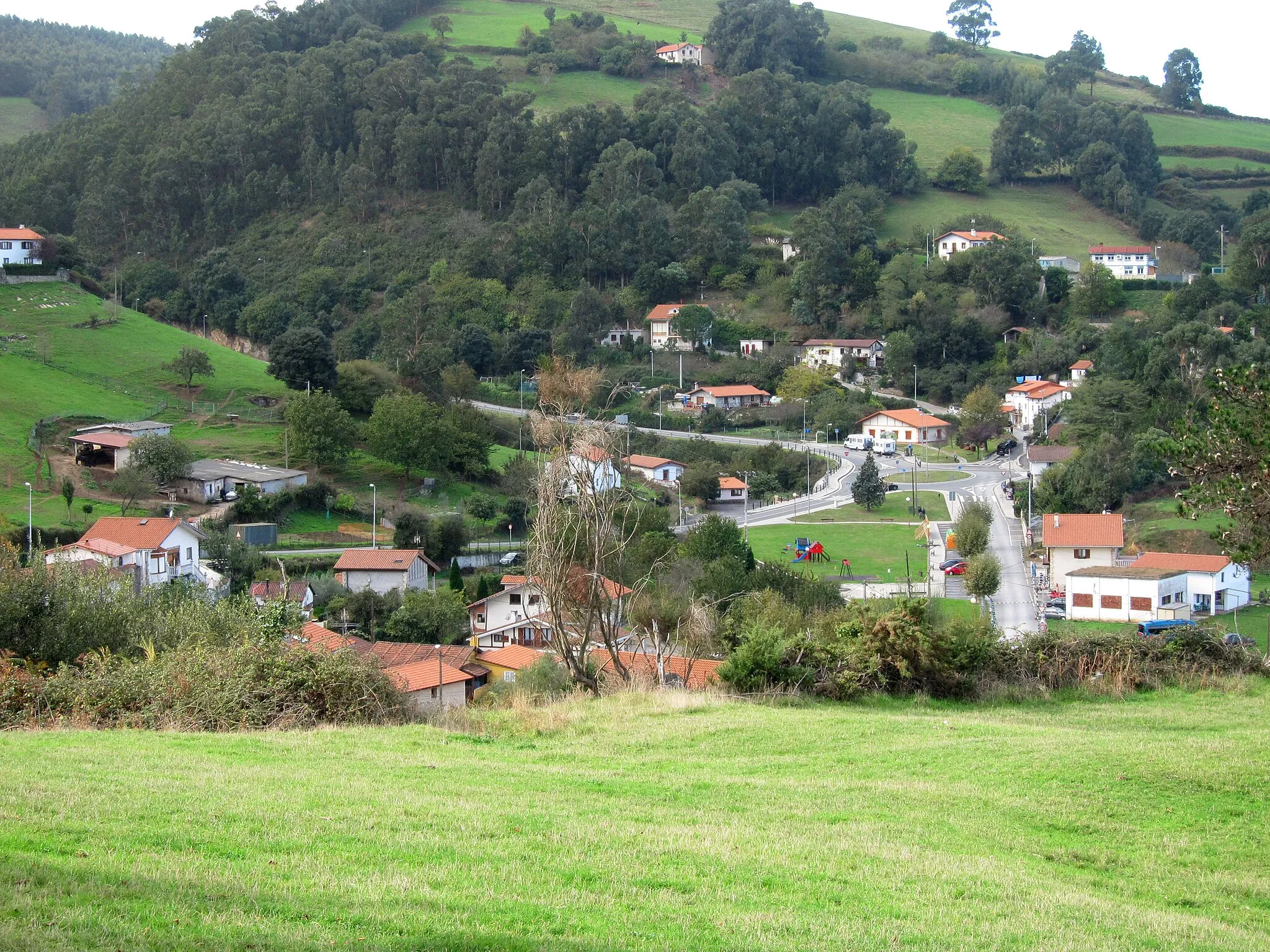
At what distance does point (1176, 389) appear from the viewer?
46312 mm

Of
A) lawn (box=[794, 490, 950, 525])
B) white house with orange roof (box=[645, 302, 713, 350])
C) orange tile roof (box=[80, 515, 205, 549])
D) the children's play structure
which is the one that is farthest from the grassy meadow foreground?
white house with orange roof (box=[645, 302, 713, 350])

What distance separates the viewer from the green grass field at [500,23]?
92688 mm

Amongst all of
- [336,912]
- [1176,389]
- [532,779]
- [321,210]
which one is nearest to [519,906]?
[336,912]

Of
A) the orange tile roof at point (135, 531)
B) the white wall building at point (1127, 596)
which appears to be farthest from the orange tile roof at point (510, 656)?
the white wall building at point (1127, 596)

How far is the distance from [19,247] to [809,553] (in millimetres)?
40804

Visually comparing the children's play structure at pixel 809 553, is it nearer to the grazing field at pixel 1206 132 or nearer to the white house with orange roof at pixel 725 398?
the white house with orange roof at pixel 725 398

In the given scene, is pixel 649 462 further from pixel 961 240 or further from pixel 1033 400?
pixel 961 240

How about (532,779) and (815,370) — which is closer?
(532,779)

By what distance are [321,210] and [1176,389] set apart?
48.2 meters

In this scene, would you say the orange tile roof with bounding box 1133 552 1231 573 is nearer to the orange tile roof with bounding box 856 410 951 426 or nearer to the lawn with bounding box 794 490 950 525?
the lawn with bounding box 794 490 950 525

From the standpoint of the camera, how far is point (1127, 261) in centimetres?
6769

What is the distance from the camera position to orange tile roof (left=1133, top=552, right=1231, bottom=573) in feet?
98.5

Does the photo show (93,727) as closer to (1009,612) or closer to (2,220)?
(1009,612)

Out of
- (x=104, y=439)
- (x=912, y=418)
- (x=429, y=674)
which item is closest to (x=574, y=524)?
(x=429, y=674)
